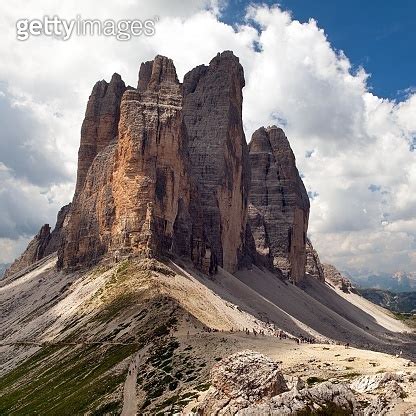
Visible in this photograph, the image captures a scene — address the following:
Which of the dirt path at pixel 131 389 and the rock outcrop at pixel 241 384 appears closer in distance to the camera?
the rock outcrop at pixel 241 384

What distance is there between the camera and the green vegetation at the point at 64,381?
55375mm

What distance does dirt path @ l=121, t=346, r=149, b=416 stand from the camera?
47531 millimetres

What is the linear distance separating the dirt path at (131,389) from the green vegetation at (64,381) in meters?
1.01

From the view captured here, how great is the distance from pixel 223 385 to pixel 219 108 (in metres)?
153

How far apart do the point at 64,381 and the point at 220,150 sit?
115 meters

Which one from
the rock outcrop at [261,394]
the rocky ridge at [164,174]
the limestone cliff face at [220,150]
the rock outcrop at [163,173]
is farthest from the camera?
the limestone cliff face at [220,150]

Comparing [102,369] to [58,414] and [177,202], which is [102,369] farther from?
[177,202]

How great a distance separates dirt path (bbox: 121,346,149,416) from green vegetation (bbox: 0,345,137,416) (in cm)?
101

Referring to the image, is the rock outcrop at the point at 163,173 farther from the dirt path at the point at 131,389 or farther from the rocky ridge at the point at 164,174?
the dirt path at the point at 131,389

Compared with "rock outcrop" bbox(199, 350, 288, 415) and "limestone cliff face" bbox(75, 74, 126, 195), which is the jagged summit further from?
"rock outcrop" bbox(199, 350, 288, 415)

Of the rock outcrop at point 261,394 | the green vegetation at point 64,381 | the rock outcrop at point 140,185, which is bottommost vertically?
the green vegetation at point 64,381

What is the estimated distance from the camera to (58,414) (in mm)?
53906

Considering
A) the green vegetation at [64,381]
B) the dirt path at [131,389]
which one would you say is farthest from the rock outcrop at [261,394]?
the green vegetation at [64,381]

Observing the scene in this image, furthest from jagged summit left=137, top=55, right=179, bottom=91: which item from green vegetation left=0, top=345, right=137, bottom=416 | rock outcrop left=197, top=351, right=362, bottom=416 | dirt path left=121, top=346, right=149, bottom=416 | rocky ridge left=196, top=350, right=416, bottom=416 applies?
rocky ridge left=196, top=350, right=416, bottom=416
